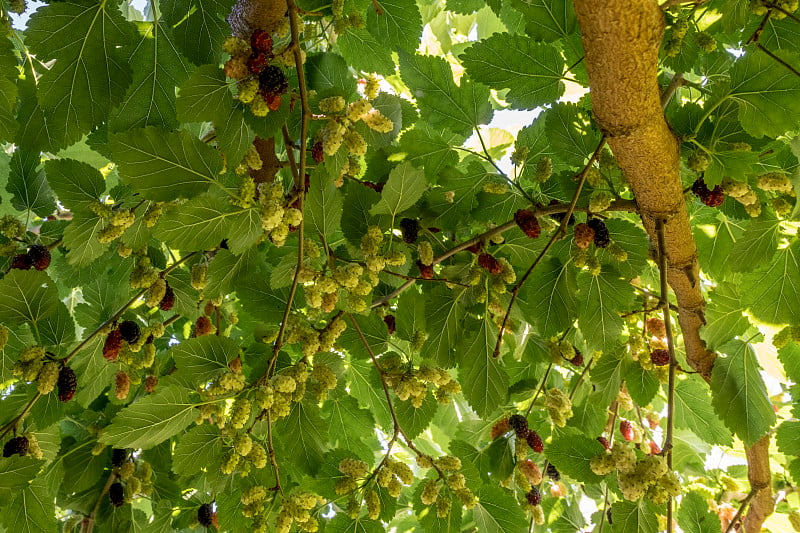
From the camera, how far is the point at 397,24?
4.44 ft

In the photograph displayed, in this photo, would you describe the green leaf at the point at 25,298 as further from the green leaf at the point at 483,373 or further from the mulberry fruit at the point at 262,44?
the green leaf at the point at 483,373

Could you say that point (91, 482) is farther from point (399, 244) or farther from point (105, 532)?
point (399, 244)

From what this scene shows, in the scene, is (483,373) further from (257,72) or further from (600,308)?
(257,72)

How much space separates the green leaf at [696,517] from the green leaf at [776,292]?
546 mm

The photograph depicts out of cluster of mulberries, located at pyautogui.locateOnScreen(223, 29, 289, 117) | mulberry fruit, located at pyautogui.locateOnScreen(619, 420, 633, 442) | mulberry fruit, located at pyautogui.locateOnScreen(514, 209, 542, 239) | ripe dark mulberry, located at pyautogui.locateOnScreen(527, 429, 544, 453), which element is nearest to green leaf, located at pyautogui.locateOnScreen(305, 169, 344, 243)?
cluster of mulberries, located at pyautogui.locateOnScreen(223, 29, 289, 117)

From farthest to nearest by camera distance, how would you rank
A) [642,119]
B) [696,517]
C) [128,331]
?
[696,517] < [128,331] < [642,119]

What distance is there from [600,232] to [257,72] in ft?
2.27

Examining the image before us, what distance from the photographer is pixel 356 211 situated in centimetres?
114

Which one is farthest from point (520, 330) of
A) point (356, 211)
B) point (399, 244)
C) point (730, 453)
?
point (730, 453)

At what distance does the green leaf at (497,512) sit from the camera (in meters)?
1.25

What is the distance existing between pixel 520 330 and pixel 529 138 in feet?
1.54

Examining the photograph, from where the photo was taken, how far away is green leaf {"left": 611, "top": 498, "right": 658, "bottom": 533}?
1.18m

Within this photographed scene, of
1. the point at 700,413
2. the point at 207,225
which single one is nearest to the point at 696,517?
the point at 700,413

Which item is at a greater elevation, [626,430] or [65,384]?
[65,384]
